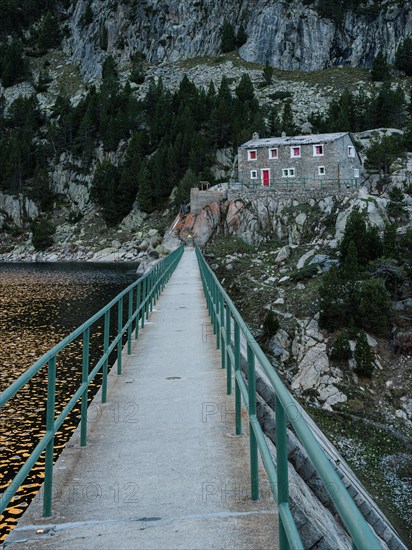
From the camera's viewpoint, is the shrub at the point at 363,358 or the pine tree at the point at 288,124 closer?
the shrub at the point at 363,358

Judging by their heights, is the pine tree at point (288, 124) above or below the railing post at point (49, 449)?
above

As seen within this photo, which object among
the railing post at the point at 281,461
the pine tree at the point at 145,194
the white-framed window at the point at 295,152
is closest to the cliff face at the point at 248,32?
the pine tree at the point at 145,194

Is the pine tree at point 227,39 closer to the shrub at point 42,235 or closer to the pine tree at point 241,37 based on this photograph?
the pine tree at point 241,37

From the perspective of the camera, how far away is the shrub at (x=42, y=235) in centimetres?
8450

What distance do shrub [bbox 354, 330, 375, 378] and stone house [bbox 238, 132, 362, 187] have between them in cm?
4018

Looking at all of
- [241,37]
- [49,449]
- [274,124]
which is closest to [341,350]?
[49,449]

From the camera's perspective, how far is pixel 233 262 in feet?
161

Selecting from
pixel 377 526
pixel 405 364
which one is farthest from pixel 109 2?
pixel 377 526

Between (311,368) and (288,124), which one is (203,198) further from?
(311,368)

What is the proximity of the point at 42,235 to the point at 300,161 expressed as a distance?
48042 millimetres

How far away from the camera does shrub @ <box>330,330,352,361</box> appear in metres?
25.2

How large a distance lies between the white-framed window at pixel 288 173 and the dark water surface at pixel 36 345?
25.8 meters

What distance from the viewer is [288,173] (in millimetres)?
63625

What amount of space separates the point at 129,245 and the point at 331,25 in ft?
317
